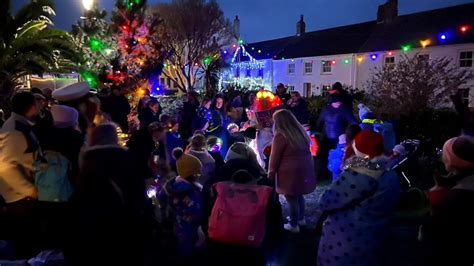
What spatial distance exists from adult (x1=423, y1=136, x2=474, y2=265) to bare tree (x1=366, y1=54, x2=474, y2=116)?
7.29 meters

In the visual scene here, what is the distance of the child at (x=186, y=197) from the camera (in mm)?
4320

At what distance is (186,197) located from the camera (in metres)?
4.36

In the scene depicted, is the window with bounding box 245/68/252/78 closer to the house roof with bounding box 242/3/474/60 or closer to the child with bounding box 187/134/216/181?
the house roof with bounding box 242/3/474/60

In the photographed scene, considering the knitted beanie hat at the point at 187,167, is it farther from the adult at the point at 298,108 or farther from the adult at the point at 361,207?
the adult at the point at 298,108

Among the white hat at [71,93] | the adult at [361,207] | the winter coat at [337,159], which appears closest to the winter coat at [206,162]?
the white hat at [71,93]

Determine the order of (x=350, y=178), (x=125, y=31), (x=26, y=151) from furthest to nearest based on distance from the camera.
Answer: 1. (x=125, y=31)
2. (x=26, y=151)
3. (x=350, y=178)

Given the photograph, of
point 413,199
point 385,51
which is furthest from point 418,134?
point 385,51

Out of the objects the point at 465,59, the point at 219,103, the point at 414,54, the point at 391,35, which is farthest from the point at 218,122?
the point at 391,35

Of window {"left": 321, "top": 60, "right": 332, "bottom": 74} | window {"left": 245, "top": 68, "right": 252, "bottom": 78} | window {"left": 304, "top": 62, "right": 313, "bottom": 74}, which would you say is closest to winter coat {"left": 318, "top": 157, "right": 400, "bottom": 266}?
window {"left": 321, "top": 60, "right": 332, "bottom": 74}

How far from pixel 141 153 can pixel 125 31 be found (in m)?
9.74

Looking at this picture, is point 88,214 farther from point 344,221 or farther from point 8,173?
point 344,221

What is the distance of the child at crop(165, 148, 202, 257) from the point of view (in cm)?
432

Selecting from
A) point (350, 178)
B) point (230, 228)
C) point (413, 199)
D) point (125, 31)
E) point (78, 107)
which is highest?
point (125, 31)

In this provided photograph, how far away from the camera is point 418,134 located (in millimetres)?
9320
